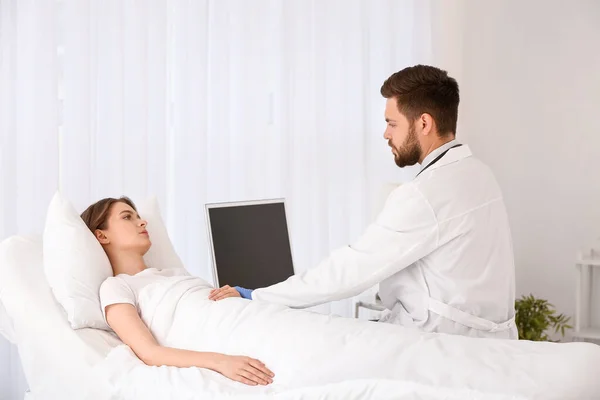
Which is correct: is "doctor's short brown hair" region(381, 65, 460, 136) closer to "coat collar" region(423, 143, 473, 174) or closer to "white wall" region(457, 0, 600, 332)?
"coat collar" region(423, 143, 473, 174)

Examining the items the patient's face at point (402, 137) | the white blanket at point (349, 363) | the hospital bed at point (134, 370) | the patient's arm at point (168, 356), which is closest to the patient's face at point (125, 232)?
the hospital bed at point (134, 370)

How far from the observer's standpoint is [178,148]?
3.00 m

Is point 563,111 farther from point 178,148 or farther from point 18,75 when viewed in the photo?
point 18,75

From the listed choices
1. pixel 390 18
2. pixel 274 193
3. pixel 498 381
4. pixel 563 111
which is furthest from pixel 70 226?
→ pixel 563 111

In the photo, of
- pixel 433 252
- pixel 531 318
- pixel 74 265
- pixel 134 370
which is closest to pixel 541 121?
pixel 531 318

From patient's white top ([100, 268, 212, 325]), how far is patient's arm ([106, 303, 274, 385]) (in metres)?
0.02

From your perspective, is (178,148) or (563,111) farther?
(563,111)

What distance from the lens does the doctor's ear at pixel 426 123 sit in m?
1.96

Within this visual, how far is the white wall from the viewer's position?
3947 mm

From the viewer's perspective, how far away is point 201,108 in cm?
305

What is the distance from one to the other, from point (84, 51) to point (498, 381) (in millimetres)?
1970

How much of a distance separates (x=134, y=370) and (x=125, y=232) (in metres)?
0.60

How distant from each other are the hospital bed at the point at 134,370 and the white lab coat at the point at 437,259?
0.33m

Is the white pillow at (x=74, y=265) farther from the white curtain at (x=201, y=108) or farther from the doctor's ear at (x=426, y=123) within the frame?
the doctor's ear at (x=426, y=123)
